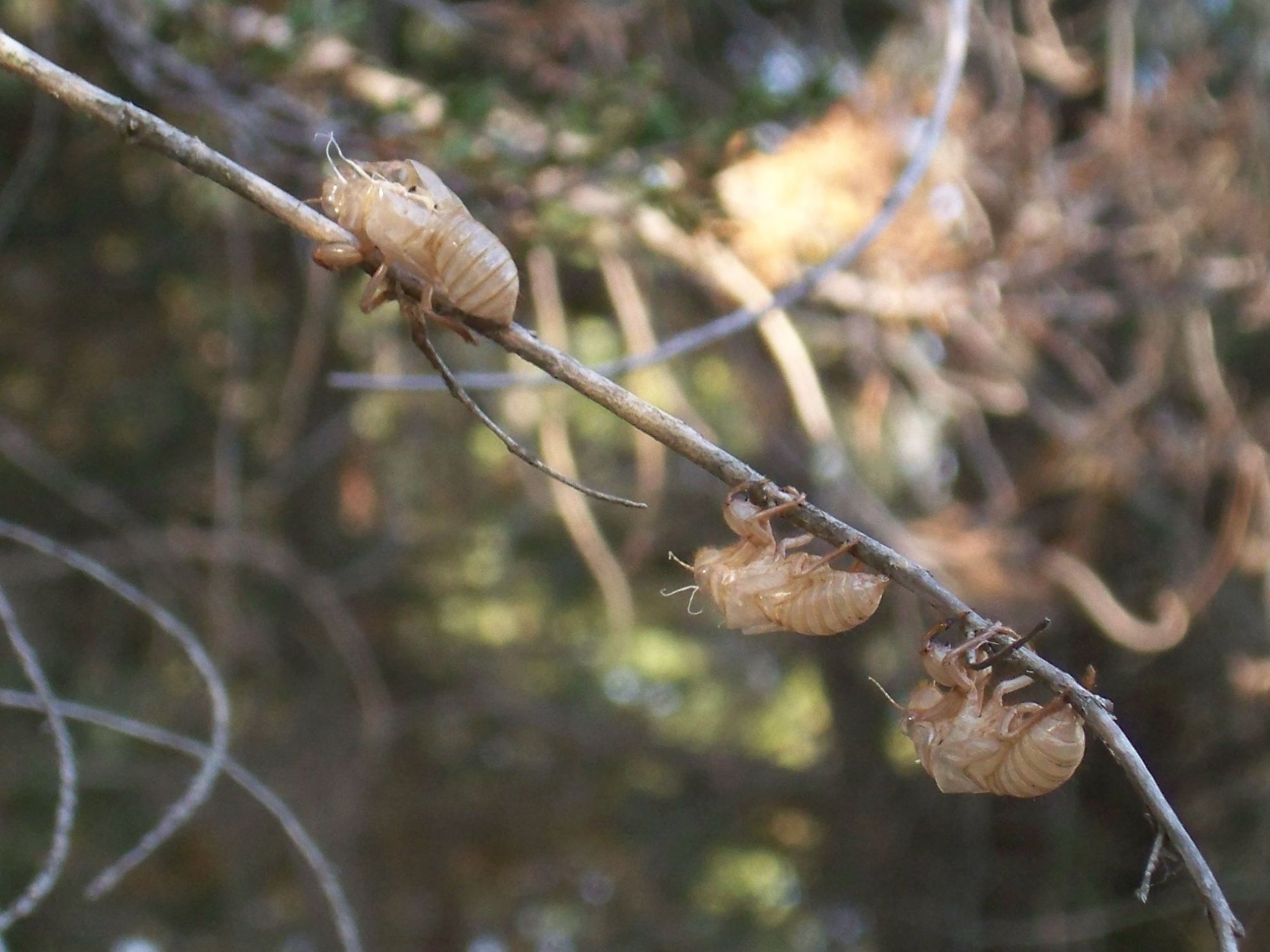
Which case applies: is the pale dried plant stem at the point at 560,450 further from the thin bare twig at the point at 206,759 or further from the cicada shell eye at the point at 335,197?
the cicada shell eye at the point at 335,197

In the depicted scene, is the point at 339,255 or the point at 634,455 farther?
the point at 634,455

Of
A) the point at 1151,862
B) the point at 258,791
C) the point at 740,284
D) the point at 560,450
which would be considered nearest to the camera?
the point at 1151,862

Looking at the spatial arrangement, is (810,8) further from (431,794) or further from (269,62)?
(431,794)

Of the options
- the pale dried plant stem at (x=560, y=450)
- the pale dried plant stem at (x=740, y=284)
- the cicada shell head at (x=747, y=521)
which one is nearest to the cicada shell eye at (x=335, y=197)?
the cicada shell head at (x=747, y=521)

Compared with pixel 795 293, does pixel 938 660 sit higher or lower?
lower

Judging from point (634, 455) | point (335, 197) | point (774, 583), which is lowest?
point (774, 583)

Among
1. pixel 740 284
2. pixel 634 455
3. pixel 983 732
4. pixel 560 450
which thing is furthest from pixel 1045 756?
pixel 634 455

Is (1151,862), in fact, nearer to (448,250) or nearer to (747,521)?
(747,521)
